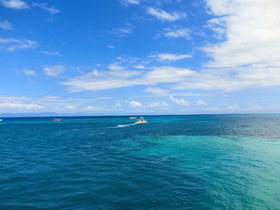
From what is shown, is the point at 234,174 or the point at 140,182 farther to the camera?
the point at 234,174

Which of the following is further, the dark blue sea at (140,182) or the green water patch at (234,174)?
the green water patch at (234,174)

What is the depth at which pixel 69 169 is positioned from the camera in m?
24.0

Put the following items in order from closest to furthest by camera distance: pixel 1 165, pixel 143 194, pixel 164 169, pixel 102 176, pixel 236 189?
pixel 143 194
pixel 236 189
pixel 102 176
pixel 164 169
pixel 1 165

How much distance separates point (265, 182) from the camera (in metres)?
19.7

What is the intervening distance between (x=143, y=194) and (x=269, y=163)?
20.8m

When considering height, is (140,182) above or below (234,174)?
above

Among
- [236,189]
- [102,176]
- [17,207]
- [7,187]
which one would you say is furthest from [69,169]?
[236,189]

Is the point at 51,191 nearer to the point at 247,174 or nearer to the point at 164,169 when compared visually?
the point at 164,169

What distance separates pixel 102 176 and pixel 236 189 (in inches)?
552

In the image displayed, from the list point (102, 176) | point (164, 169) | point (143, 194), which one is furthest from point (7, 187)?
point (164, 169)

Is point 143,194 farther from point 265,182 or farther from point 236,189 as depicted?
point 265,182

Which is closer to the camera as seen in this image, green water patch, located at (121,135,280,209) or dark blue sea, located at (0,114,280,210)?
dark blue sea, located at (0,114,280,210)

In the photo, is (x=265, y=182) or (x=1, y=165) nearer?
(x=265, y=182)

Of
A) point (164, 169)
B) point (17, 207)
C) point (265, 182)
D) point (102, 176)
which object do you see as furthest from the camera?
point (164, 169)
